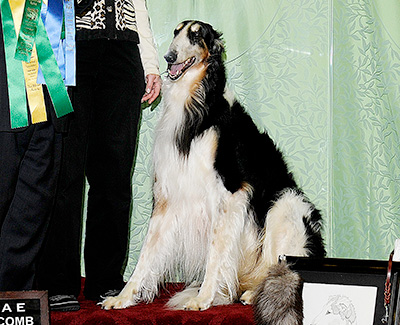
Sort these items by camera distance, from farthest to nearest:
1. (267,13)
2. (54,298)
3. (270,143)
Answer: (267,13), (270,143), (54,298)

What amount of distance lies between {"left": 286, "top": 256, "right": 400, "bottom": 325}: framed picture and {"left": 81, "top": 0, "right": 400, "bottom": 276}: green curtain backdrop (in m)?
1.36

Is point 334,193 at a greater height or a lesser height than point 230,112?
lesser

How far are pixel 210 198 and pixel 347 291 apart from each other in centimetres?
68

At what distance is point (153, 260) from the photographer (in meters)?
2.24

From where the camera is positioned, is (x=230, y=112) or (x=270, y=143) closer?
(x=230, y=112)

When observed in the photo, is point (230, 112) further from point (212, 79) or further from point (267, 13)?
point (267, 13)

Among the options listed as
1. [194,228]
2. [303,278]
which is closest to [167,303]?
[194,228]

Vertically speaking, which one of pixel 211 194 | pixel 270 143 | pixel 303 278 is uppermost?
pixel 270 143

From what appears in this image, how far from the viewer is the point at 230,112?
2.27m

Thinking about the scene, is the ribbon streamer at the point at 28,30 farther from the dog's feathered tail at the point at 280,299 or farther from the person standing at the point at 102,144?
the dog's feathered tail at the point at 280,299

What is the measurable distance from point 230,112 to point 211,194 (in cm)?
37

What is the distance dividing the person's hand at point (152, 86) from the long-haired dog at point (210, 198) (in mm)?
54

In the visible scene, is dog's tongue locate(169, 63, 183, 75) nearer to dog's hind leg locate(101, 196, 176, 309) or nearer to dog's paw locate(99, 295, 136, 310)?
dog's hind leg locate(101, 196, 176, 309)

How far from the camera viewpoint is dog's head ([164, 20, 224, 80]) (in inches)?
87.8
